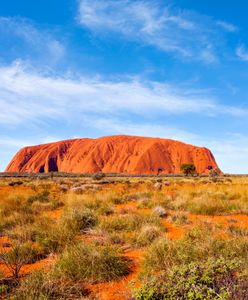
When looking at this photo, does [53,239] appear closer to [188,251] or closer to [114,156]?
[188,251]

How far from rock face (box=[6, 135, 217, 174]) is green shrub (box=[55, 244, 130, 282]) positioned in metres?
113

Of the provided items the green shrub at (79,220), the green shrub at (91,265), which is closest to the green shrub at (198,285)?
the green shrub at (91,265)

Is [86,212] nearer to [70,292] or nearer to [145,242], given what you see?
[145,242]

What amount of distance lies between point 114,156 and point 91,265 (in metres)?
131

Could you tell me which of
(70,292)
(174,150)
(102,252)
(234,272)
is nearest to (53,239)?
(102,252)

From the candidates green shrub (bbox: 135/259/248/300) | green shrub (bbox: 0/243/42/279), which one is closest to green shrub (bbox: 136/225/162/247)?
green shrub (bbox: 0/243/42/279)

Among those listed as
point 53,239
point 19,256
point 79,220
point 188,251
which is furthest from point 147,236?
point 19,256

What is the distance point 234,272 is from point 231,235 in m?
3.04

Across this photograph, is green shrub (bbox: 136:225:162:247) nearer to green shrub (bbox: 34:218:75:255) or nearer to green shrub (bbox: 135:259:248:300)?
green shrub (bbox: 34:218:75:255)

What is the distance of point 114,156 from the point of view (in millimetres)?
136000

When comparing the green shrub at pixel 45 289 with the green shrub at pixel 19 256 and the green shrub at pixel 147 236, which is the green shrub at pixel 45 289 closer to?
the green shrub at pixel 19 256

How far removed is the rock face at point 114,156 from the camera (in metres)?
124

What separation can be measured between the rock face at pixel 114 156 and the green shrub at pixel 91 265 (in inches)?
4465

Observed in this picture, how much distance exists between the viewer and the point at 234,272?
360cm
